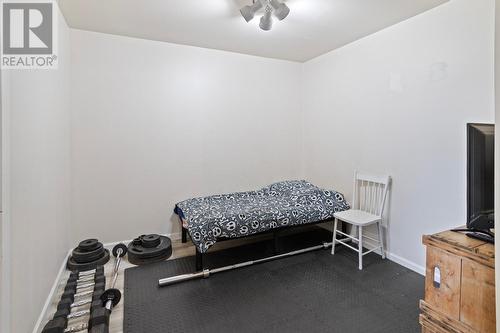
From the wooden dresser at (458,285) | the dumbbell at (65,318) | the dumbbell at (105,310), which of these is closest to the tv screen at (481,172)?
the wooden dresser at (458,285)

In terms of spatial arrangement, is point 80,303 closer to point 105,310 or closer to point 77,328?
point 77,328

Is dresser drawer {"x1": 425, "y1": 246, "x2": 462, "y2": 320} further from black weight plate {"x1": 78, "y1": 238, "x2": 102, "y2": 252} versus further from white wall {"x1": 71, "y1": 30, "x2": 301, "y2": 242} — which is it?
black weight plate {"x1": 78, "y1": 238, "x2": 102, "y2": 252}

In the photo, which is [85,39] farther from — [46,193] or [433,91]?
[433,91]

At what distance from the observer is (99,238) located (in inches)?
127

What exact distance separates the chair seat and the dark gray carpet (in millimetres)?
471

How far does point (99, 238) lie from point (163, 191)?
Result: 886 mm

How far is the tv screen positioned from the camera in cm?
138

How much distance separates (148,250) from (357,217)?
89.5 inches

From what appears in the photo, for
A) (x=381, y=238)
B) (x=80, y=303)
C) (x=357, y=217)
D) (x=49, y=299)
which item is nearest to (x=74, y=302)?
(x=80, y=303)

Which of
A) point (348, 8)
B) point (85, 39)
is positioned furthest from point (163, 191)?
point (348, 8)

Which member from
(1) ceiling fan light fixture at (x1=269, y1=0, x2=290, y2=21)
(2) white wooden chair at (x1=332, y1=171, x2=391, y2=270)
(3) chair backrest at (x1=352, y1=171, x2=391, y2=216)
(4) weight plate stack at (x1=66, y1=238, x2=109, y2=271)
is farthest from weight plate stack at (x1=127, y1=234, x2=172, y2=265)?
(1) ceiling fan light fixture at (x1=269, y1=0, x2=290, y2=21)

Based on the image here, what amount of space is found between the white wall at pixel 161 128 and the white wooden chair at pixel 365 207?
1.28 metres

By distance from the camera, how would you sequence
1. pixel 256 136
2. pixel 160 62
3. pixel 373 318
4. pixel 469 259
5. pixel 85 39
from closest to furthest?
pixel 469 259
pixel 373 318
pixel 85 39
pixel 160 62
pixel 256 136

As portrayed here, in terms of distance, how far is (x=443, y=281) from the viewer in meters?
1.46
